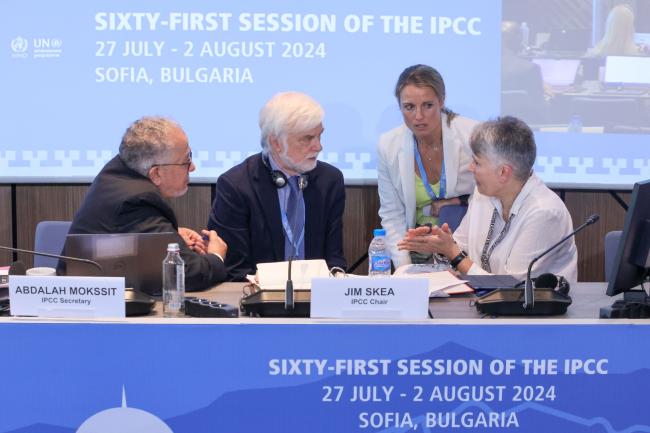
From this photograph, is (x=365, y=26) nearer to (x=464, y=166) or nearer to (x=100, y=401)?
(x=464, y=166)

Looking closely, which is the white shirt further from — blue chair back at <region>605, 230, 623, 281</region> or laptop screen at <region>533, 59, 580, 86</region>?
laptop screen at <region>533, 59, 580, 86</region>

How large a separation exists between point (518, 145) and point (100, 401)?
1.71 metres

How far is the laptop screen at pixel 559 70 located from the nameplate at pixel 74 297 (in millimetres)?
3226

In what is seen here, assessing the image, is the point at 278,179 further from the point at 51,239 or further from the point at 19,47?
the point at 19,47

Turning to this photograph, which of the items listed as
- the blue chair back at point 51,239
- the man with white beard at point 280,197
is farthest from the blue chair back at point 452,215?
the blue chair back at point 51,239

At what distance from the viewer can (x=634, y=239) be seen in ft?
7.40

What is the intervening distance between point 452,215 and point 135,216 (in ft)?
5.60

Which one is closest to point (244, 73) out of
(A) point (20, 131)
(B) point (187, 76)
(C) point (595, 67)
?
(B) point (187, 76)

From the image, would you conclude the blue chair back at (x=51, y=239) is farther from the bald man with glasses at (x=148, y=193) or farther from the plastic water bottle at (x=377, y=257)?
the plastic water bottle at (x=377, y=257)

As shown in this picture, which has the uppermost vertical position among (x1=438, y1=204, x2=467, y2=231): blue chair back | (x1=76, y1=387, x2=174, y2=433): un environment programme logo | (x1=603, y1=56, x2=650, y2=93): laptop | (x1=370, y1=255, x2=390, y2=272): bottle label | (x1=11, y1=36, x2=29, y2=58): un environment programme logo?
(x1=11, y1=36, x2=29, y2=58): un environment programme logo

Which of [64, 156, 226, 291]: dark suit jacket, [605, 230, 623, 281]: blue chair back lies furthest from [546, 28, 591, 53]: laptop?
[64, 156, 226, 291]: dark suit jacket

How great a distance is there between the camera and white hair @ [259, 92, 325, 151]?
3.44 m

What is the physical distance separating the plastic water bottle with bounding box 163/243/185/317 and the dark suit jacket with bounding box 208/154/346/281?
3.35 feet

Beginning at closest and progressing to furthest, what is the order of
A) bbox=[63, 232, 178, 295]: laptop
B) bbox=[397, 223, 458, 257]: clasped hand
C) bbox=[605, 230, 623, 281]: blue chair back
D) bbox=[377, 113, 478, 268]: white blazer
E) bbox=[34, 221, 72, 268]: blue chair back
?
bbox=[63, 232, 178, 295]: laptop, bbox=[397, 223, 458, 257]: clasped hand, bbox=[605, 230, 623, 281]: blue chair back, bbox=[34, 221, 72, 268]: blue chair back, bbox=[377, 113, 478, 268]: white blazer
